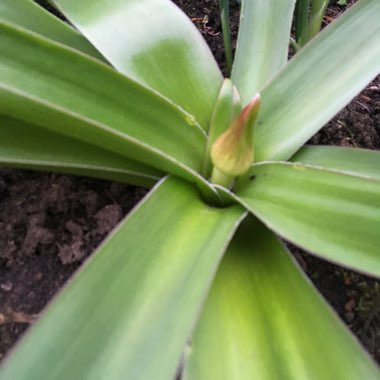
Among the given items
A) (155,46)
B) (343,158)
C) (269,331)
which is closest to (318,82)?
(343,158)

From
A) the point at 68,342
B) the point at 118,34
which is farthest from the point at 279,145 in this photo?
the point at 68,342

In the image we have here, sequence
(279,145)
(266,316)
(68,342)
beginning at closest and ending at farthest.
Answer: (68,342) < (266,316) < (279,145)

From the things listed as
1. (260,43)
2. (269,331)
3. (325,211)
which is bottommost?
(269,331)

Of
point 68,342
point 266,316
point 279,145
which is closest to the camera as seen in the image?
point 68,342

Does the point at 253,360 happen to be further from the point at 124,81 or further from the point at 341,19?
the point at 341,19

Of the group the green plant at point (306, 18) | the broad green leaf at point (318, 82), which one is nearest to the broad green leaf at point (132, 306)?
the broad green leaf at point (318, 82)

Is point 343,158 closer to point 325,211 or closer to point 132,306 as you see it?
point 325,211
